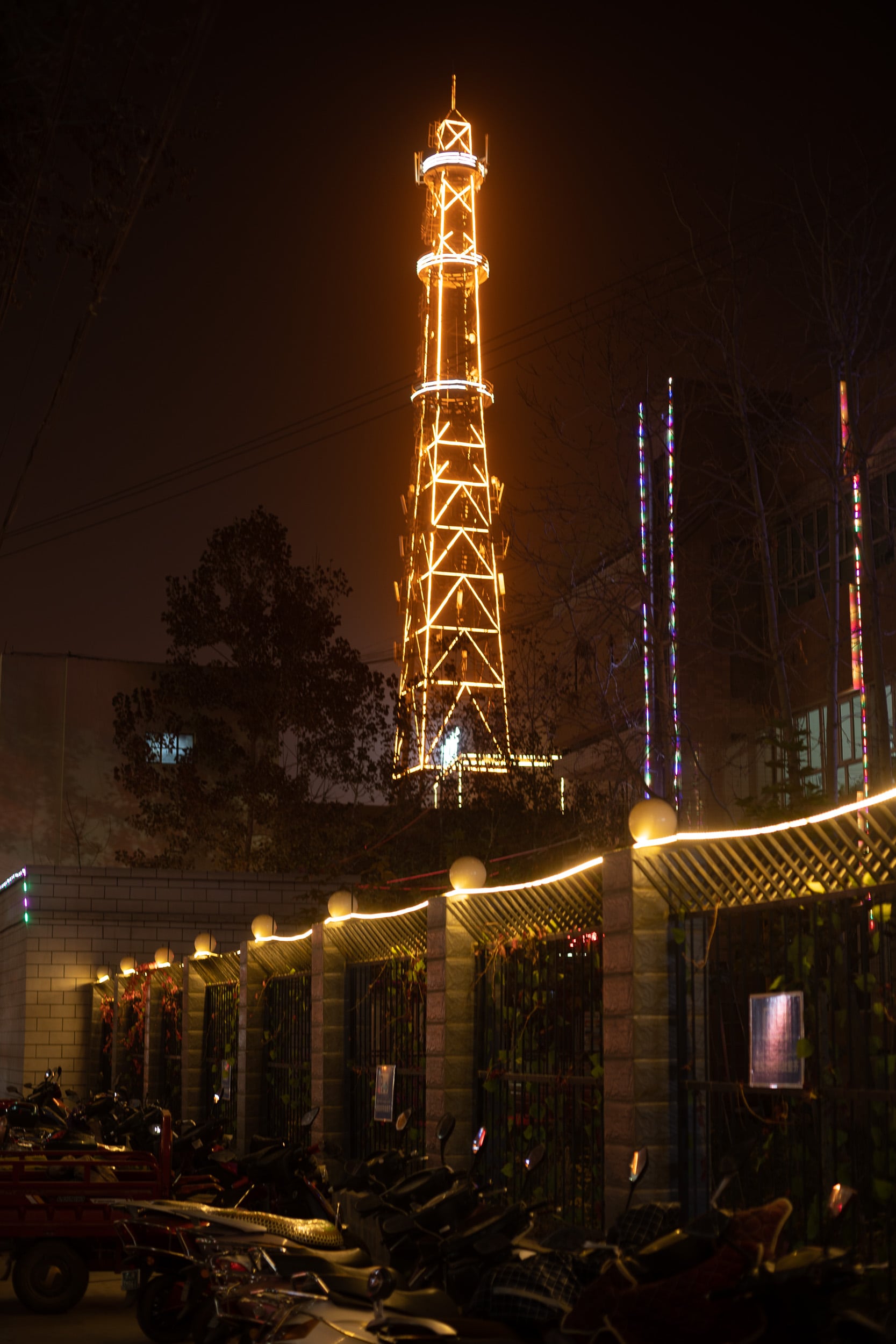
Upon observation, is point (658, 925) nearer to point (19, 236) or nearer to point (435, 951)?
point (435, 951)

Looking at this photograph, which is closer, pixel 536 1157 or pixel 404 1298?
pixel 404 1298

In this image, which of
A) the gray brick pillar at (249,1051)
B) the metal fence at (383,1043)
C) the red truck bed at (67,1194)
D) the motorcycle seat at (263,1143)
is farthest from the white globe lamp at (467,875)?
the gray brick pillar at (249,1051)

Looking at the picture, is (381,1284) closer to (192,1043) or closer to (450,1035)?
(450,1035)

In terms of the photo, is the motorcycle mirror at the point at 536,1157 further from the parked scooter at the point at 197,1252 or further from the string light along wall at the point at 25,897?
the string light along wall at the point at 25,897

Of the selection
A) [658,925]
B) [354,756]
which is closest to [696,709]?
[354,756]

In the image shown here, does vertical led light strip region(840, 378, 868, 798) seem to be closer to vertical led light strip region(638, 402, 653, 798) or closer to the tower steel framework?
vertical led light strip region(638, 402, 653, 798)

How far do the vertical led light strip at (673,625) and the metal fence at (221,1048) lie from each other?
494cm

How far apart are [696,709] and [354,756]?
8132 mm

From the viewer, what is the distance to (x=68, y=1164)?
9.66 meters

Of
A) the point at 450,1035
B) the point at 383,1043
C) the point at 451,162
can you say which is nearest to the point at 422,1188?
the point at 450,1035

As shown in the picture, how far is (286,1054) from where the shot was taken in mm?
13086

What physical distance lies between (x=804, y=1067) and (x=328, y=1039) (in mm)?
6457

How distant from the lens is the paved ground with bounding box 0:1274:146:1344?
8609mm

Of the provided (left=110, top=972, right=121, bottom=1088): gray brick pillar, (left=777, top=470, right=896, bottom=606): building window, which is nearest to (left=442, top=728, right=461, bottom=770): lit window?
(left=777, top=470, right=896, bottom=606): building window
